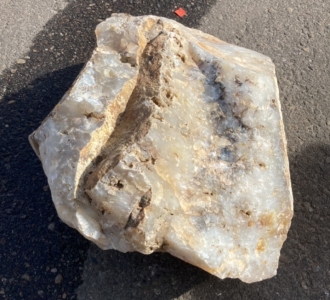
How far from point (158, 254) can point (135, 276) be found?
0.18 metres

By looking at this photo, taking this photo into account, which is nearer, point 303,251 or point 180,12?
point 303,251

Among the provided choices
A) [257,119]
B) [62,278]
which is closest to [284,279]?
[257,119]

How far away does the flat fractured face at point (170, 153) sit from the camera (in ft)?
5.65

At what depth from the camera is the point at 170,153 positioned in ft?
5.94

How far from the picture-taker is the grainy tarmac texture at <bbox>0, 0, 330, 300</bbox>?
2.25 meters

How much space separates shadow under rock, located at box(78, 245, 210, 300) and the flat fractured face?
461 mm

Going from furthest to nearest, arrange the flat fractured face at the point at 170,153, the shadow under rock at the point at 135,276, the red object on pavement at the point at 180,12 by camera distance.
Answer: the red object on pavement at the point at 180,12 < the shadow under rock at the point at 135,276 < the flat fractured face at the point at 170,153

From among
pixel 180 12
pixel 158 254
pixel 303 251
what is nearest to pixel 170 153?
pixel 158 254

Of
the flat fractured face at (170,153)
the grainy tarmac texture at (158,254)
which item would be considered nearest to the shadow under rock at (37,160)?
the grainy tarmac texture at (158,254)

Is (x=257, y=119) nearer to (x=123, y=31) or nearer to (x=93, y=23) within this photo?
(x=123, y=31)

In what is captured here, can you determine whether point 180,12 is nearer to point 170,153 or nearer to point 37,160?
point 37,160

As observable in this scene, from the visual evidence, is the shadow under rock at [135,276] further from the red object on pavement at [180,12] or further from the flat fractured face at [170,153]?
the red object on pavement at [180,12]

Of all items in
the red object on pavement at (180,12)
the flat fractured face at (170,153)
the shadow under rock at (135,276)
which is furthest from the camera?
the red object on pavement at (180,12)

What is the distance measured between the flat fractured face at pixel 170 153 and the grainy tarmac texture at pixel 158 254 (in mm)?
474
